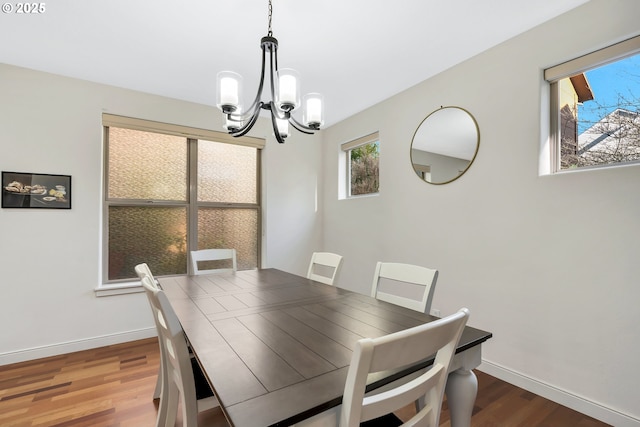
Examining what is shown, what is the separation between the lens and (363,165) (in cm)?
348

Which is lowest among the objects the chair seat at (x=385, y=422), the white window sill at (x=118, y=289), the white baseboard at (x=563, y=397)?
the white baseboard at (x=563, y=397)

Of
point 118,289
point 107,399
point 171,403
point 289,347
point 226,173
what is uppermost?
point 226,173

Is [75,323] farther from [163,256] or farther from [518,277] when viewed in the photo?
[518,277]

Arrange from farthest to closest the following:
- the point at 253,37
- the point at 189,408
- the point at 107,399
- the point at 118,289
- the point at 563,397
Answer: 1. the point at 118,289
2. the point at 253,37
3. the point at 107,399
4. the point at 563,397
5. the point at 189,408

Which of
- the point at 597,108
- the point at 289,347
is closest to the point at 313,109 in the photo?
the point at 289,347

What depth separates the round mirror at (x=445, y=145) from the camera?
Result: 2.28 meters

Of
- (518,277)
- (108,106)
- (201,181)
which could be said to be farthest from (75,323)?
(518,277)

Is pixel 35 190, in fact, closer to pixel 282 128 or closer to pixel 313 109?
pixel 282 128

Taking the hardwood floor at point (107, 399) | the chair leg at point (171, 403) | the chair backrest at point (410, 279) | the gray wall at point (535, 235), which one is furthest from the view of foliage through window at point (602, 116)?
Answer: the chair leg at point (171, 403)

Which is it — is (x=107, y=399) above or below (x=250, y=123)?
below

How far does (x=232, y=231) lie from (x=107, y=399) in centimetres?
195

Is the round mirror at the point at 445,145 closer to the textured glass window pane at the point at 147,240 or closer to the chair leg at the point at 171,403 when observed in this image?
the chair leg at the point at 171,403

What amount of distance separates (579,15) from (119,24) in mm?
2888

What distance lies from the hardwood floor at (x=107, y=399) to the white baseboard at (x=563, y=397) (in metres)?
0.04
